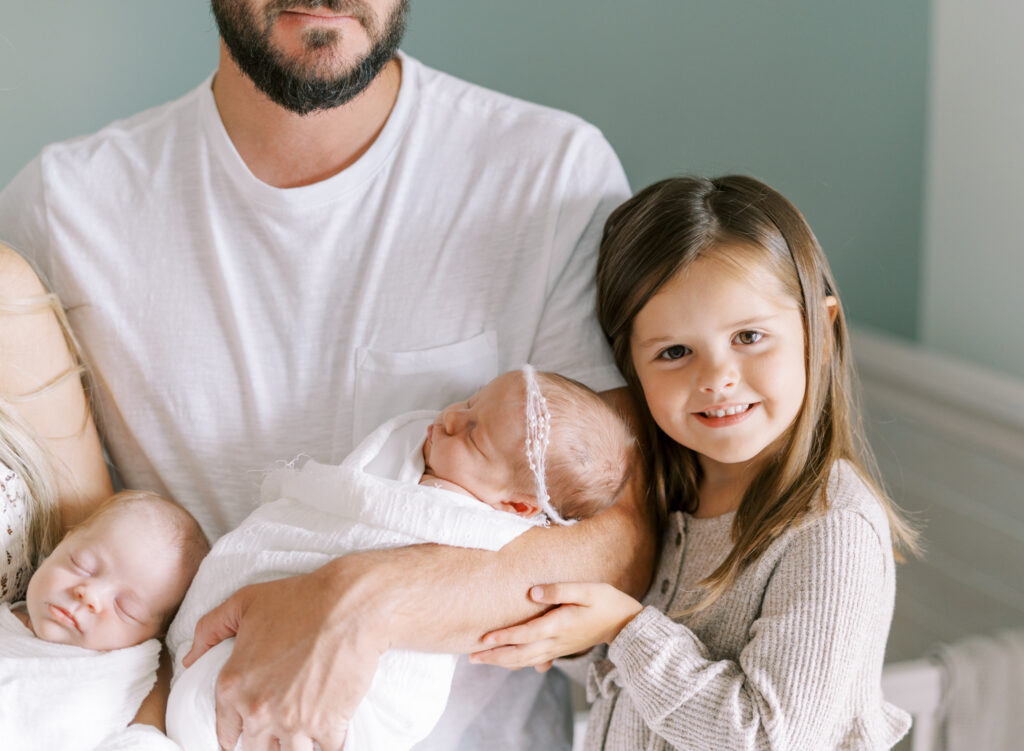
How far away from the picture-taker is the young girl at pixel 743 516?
3.92 ft

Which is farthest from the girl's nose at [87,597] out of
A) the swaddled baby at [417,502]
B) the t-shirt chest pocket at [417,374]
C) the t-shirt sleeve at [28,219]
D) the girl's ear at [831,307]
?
the girl's ear at [831,307]

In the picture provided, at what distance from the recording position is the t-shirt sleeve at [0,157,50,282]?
4.83ft

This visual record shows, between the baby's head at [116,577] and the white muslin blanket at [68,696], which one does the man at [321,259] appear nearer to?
the baby's head at [116,577]

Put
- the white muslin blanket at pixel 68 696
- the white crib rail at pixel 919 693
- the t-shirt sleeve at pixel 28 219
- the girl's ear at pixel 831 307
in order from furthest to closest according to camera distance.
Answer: the white crib rail at pixel 919 693, the t-shirt sleeve at pixel 28 219, the girl's ear at pixel 831 307, the white muslin blanket at pixel 68 696

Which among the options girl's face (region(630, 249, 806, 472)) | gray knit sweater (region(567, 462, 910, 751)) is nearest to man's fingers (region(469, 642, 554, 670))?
gray knit sweater (region(567, 462, 910, 751))

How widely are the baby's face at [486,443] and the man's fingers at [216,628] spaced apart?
0.98 feet

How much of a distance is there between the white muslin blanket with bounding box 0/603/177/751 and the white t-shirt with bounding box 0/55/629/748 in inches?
11.4

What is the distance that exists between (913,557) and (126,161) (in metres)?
1.63

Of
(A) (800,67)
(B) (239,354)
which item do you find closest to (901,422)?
(A) (800,67)

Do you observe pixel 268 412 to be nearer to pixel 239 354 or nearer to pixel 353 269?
pixel 239 354

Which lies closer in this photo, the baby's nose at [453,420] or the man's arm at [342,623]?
the man's arm at [342,623]

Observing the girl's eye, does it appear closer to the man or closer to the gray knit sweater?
the man

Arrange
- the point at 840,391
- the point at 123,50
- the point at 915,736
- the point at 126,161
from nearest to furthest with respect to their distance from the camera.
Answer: the point at 840,391 < the point at 126,161 < the point at 915,736 < the point at 123,50

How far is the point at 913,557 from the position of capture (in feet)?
6.59
